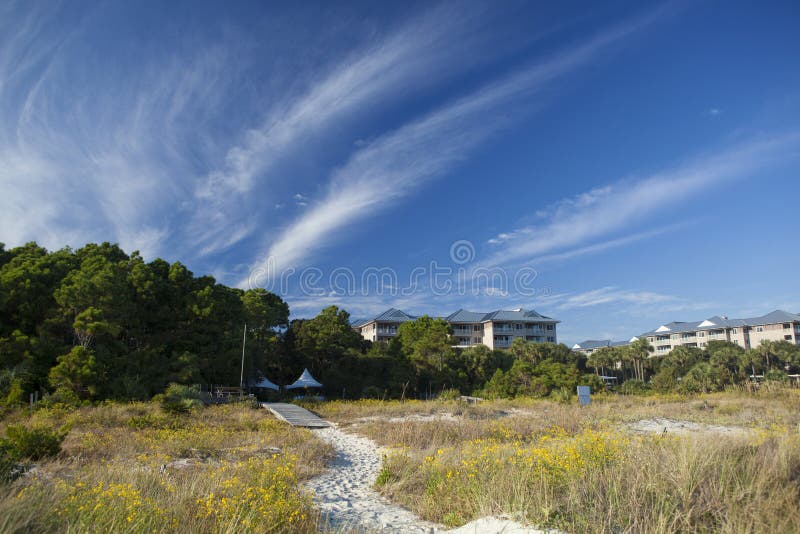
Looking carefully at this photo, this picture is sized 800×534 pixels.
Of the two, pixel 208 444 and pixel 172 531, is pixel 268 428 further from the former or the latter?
pixel 172 531

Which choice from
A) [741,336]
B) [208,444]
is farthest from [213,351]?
[741,336]

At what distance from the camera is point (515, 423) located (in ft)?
56.3

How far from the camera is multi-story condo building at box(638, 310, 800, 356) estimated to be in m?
72.1

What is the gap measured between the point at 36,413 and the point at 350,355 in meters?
23.3

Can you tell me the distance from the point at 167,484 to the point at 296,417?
48.4 ft

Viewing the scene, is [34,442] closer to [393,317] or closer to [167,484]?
[167,484]

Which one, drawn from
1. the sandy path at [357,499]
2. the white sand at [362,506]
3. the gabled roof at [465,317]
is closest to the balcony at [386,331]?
the gabled roof at [465,317]

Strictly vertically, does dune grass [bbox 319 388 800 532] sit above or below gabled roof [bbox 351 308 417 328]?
below

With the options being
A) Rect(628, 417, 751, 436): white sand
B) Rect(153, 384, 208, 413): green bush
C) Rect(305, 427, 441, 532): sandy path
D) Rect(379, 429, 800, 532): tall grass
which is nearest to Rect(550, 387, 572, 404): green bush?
Rect(628, 417, 751, 436): white sand

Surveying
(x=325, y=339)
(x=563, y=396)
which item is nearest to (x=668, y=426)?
(x=563, y=396)

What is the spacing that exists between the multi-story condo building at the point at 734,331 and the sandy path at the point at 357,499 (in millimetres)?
71512

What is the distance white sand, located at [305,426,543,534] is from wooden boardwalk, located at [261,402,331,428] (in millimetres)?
6339

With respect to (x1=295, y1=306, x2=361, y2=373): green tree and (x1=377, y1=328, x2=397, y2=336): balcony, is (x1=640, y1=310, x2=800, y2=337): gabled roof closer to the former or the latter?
(x1=377, y1=328, x2=397, y2=336): balcony

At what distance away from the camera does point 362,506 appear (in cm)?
760
